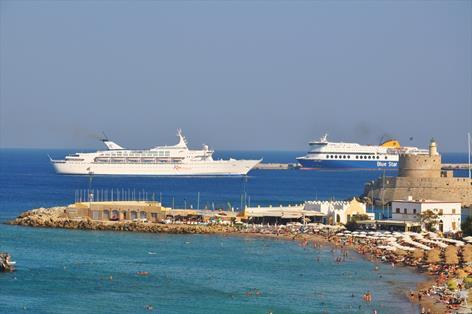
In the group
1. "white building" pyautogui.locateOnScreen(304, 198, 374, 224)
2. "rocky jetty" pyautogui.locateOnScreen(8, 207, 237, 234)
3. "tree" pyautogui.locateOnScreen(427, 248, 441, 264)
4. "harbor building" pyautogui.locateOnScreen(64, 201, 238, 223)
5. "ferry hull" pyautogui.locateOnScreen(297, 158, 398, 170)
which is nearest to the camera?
"tree" pyautogui.locateOnScreen(427, 248, 441, 264)

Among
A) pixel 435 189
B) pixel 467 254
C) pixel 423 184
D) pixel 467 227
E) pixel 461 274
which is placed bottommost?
pixel 461 274

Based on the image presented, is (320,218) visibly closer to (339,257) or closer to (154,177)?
(339,257)

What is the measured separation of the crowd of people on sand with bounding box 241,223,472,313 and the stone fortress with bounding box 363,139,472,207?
20.0m

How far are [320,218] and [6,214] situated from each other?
27.6 meters

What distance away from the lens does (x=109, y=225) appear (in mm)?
75250

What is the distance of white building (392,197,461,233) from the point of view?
72.4 meters

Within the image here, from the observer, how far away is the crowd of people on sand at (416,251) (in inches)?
1863

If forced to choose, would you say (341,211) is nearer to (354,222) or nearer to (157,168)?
(354,222)

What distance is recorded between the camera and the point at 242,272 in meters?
54.8

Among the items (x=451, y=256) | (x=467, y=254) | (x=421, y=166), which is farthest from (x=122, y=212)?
(x=421, y=166)

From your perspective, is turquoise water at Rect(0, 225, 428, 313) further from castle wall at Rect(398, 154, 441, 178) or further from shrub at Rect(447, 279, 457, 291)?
castle wall at Rect(398, 154, 441, 178)

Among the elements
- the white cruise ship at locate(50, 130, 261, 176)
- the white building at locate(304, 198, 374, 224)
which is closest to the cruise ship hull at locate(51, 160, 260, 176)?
the white cruise ship at locate(50, 130, 261, 176)

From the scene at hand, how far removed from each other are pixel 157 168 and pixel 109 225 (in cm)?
8761

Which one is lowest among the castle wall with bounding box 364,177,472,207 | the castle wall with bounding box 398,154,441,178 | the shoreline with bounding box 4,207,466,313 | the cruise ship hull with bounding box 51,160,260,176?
the shoreline with bounding box 4,207,466,313
